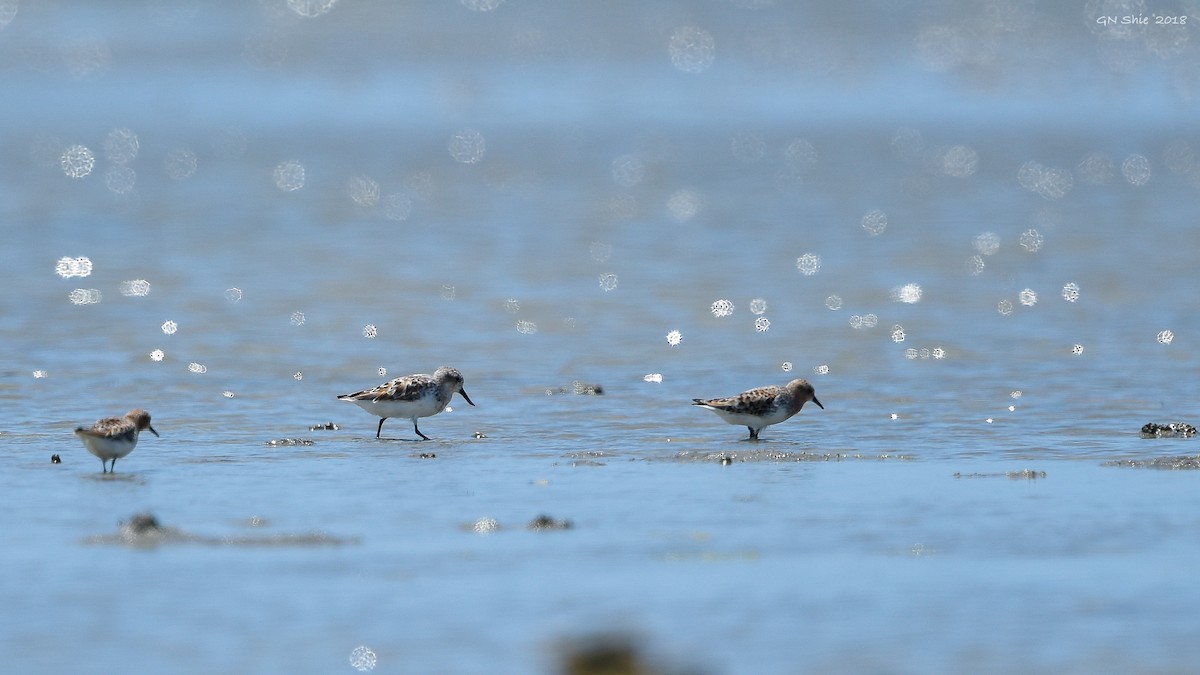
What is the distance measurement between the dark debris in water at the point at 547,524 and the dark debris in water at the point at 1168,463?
481 cm

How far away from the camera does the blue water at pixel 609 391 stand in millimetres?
10398

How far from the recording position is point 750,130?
58.4 m

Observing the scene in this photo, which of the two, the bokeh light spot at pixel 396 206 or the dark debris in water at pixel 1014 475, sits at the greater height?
the bokeh light spot at pixel 396 206

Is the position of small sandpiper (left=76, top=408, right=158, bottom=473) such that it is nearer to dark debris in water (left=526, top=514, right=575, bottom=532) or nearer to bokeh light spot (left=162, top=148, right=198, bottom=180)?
dark debris in water (left=526, top=514, right=575, bottom=532)

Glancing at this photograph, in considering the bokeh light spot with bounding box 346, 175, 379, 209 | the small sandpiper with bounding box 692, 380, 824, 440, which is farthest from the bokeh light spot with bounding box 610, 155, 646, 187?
the small sandpiper with bounding box 692, 380, 824, 440

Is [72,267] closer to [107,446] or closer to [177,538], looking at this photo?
[107,446]

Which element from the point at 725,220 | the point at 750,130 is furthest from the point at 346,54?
the point at 725,220

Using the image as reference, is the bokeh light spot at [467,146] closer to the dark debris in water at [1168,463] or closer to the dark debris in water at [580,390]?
the dark debris in water at [580,390]

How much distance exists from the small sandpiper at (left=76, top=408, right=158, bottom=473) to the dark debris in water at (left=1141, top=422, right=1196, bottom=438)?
852 cm

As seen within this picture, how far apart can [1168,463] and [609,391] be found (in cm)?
680

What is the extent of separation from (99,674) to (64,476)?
17.8 feet

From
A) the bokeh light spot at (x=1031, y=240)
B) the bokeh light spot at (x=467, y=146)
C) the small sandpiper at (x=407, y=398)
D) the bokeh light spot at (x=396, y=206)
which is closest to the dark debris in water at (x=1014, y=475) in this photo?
the small sandpiper at (x=407, y=398)

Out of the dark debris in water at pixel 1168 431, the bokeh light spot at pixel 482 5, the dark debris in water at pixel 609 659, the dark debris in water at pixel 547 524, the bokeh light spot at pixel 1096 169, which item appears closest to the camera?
the dark debris in water at pixel 609 659

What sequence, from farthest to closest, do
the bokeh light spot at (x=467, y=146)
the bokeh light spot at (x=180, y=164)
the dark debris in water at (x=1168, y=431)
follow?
the bokeh light spot at (x=467, y=146) < the bokeh light spot at (x=180, y=164) < the dark debris in water at (x=1168, y=431)
